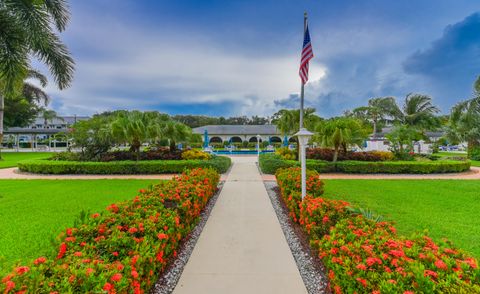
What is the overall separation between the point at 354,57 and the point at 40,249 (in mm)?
16694

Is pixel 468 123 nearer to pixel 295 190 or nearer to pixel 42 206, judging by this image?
pixel 295 190

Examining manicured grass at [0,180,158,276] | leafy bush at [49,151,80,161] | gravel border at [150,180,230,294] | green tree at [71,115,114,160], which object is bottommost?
gravel border at [150,180,230,294]

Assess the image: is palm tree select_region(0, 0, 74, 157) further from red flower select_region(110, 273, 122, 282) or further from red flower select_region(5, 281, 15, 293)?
red flower select_region(110, 273, 122, 282)

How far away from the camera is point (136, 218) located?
3.36 m

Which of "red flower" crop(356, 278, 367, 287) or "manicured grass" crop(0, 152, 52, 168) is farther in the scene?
"manicured grass" crop(0, 152, 52, 168)

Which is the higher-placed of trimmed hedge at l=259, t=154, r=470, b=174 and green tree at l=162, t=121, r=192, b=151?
green tree at l=162, t=121, r=192, b=151

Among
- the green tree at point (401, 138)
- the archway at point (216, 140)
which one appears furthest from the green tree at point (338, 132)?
the archway at point (216, 140)

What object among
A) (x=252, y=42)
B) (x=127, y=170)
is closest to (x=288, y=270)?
(x=127, y=170)

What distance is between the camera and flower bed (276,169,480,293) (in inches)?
77.2

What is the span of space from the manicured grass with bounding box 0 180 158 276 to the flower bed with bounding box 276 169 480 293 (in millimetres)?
3272

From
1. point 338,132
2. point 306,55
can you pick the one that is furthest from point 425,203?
point 338,132

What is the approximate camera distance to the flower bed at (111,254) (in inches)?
72.8

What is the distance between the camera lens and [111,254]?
98.8 inches

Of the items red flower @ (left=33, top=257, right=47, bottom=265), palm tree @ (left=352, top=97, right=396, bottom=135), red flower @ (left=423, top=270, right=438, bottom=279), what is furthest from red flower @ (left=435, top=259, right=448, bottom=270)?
palm tree @ (left=352, top=97, right=396, bottom=135)
